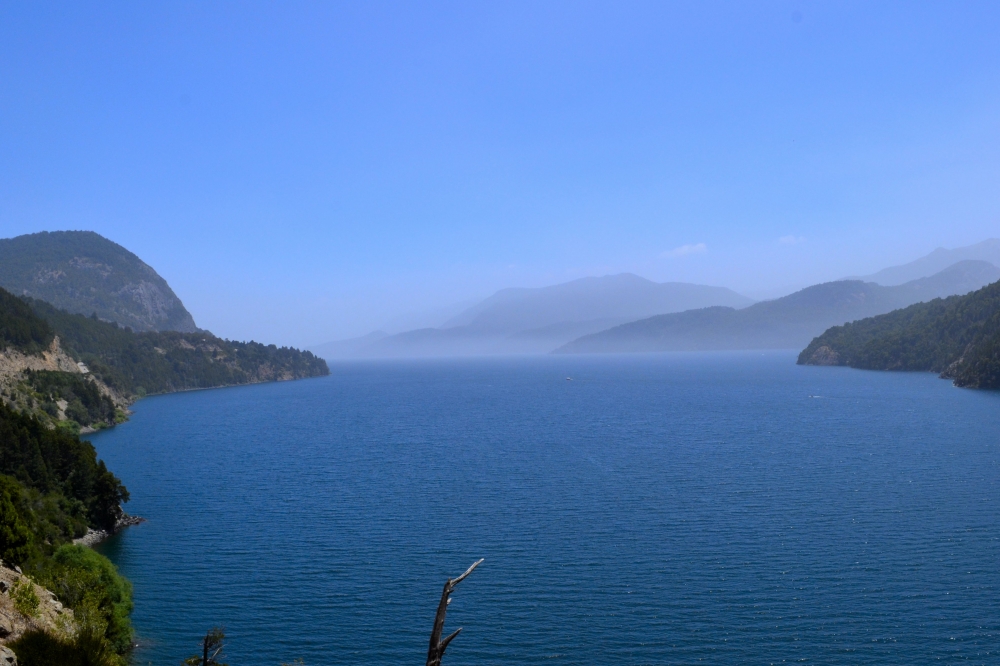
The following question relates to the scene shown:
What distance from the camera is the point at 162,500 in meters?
65.8

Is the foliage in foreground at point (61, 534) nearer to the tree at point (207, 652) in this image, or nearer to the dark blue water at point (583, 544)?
the dark blue water at point (583, 544)

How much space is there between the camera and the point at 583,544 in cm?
4847

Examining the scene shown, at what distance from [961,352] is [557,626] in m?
183

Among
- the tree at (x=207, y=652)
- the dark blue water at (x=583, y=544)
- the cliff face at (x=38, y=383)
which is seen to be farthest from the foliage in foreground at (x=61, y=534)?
the cliff face at (x=38, y=383)

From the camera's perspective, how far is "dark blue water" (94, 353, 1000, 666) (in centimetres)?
3488

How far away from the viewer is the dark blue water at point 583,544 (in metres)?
34.9

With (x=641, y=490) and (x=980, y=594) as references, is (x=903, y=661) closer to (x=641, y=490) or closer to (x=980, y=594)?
(x=980, y=594)

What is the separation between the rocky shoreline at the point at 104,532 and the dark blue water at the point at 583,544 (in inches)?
45.1

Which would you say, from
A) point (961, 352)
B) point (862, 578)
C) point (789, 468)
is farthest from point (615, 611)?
point (961, 352)

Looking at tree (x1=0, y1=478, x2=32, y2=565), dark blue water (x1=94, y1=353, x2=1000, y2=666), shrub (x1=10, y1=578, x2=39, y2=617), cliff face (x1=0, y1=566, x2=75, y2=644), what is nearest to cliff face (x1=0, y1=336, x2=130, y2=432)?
dark blue water (x1=94, y1=353, x2=1000, y2=666)

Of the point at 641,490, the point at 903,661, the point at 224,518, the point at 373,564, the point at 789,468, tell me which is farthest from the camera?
the point at 789,468

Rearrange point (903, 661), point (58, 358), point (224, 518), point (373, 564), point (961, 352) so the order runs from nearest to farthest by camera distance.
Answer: point (903, 661) → point (373, 564) → point (224, 518) → point (58, 358) → point (961, 352)

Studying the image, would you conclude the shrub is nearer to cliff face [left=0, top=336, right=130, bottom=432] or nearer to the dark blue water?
the dark blue water

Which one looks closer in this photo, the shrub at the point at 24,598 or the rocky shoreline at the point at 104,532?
the shrub at the point at 24,598
